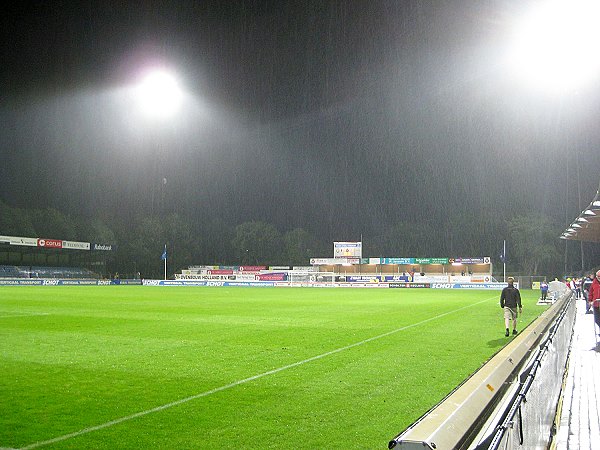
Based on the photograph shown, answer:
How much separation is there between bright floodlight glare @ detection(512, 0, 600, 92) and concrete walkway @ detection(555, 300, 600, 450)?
57.4 feet

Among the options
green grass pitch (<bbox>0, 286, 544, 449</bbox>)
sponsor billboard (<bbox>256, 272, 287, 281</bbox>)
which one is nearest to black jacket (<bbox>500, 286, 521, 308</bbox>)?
green grass pitch (<bbox>0, 286, 544, 449</bbox>)

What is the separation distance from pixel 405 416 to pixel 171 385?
13.0ft

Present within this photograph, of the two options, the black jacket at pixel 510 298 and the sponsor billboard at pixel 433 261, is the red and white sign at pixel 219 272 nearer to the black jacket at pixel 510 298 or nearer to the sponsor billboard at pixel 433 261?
the sponsor billboard at pixel 433 261

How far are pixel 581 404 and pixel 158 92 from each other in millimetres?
53377

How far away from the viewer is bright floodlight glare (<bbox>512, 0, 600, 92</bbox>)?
24906 millimetres

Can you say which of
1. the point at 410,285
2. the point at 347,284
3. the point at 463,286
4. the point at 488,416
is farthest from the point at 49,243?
the point at 488,416

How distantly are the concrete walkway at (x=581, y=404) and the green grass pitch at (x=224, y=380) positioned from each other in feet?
5.71

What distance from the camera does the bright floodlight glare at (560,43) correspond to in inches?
981

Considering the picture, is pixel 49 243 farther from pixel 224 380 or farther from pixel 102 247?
pixel 224 380

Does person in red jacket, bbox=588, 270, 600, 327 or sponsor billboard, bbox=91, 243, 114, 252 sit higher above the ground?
sponsor billboard, bbox=91, 243, 114, 252

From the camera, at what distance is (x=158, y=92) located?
182 ft

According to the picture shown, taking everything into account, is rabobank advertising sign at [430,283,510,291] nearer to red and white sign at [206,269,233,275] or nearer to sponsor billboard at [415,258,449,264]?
sponsor billboard at [415,258,449,264]

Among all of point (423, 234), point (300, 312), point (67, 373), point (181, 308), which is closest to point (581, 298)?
point (300, 312)

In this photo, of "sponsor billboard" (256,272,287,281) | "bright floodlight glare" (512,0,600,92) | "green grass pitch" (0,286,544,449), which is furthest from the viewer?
"sponsor billboard" (256,272,287,281)
